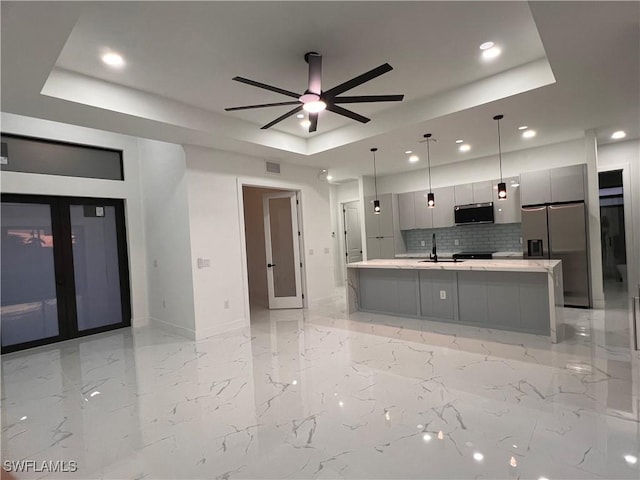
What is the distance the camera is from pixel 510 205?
6.30m

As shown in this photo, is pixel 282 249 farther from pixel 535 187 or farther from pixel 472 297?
pixel 535 187

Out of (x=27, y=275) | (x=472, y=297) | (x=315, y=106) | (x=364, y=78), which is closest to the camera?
(x=364, y=78)

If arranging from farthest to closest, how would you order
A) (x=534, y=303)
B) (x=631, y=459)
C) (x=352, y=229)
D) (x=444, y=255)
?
(x=352, y=229) → (x=444, y=255) → (x=534, y=303) → (x=631, y=459)

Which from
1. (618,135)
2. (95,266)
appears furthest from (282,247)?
(618,135)

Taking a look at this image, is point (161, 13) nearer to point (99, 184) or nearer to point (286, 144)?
point (286, 144)

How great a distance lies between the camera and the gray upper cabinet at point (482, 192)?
649cm

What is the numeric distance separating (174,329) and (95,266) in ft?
5.64

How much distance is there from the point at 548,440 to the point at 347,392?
1431 millimetres

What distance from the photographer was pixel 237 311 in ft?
17.1

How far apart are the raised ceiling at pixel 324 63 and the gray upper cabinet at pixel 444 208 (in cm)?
223

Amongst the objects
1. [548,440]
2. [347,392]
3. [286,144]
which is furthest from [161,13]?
[548,440]

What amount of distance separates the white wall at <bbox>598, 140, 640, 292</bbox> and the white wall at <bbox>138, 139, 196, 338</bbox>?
24.1 ft

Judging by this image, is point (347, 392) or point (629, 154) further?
point (629, 154)

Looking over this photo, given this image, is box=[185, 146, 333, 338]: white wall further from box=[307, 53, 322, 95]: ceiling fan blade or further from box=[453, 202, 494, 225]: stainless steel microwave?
box=[453, 202, 494, 225]: stainless steel microwave
